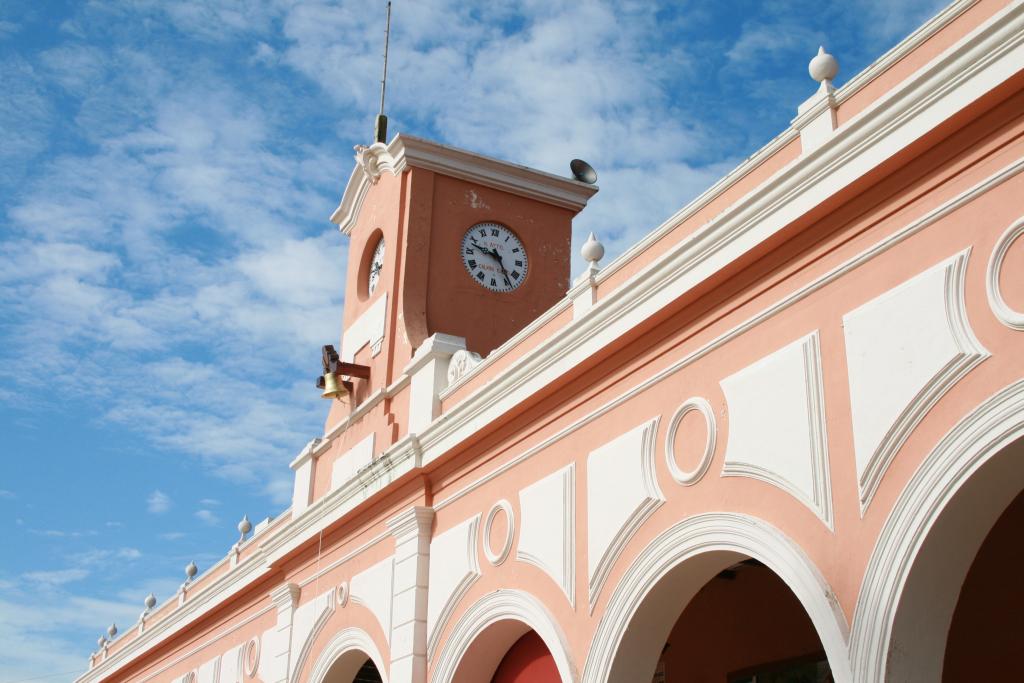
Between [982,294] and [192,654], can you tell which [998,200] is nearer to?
[982,294]

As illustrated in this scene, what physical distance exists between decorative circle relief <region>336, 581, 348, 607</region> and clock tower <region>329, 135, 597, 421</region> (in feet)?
7.11

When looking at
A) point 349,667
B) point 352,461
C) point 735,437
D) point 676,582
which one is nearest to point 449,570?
point 349,667

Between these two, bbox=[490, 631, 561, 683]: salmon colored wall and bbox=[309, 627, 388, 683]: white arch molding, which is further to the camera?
bbox=[309, 627, 388, 683]: white arch molding

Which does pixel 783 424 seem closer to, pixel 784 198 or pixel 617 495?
pixel 784 198

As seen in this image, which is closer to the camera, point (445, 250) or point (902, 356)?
point (902, 356)

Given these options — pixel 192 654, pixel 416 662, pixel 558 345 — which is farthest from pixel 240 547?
pixel 558 345

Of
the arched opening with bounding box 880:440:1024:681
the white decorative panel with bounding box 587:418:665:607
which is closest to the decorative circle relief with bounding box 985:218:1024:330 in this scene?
the arched opening with bounding box 880:440:1024:681

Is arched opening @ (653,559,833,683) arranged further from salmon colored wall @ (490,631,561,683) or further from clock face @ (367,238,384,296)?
clock face @ (367,238,384,296)

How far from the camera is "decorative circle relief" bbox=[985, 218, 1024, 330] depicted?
638 centimetres

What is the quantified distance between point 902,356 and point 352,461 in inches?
318

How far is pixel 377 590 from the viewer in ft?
40.7

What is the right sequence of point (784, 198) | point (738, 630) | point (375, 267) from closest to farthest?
point (784, 198), point (738, 630), point (375, 267)

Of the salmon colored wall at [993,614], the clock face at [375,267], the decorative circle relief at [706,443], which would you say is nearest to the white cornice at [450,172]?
the clock face at [375,267]

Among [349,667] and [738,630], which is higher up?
[349,667]
